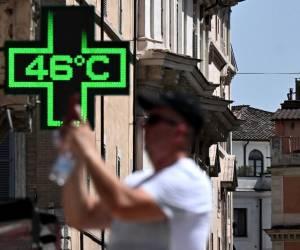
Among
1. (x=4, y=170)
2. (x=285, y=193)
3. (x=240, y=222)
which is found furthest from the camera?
(x=240, y=222)

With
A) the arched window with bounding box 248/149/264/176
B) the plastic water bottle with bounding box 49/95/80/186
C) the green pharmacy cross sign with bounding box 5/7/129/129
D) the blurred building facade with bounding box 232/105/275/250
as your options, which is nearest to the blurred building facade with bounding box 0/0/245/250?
the green pharmacy cross sign with bounding box 5/7/129/129

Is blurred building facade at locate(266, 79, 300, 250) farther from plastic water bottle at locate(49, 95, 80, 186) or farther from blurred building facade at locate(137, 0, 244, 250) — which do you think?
plastic water bottle at locate(49, 95, 80, 186)

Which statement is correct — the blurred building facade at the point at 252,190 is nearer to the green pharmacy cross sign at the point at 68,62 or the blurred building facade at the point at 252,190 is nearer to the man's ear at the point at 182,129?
the green pharmacy cross sign at the point at 68,62

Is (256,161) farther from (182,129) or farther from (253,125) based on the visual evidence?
(182,129)

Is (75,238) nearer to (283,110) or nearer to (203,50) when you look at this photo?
(203,50)

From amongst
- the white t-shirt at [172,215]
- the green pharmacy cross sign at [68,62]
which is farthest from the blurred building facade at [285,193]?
the white t-shirt at [172,215]

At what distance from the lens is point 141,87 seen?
140 feet

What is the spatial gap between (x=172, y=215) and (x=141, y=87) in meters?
35.8

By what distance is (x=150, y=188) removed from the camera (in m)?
6.96

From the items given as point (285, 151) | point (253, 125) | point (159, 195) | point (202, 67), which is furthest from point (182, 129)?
point (253, 125)

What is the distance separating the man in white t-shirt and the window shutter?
23258mm

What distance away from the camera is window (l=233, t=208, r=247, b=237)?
108 metres

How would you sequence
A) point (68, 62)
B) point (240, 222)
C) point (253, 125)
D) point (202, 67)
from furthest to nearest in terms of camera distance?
point (253, 125) → point (240, 222) → point (202, 67) → point (68, 62)

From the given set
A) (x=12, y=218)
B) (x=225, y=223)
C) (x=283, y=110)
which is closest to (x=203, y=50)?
(x=225, y=223)
